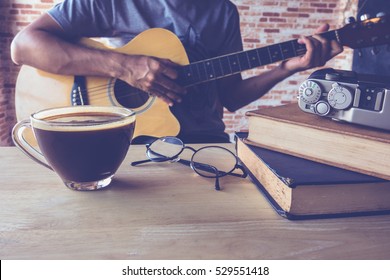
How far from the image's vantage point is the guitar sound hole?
3.84ft

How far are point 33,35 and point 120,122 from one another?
0.86 metres

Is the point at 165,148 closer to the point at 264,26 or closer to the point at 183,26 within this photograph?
the point at 183,26

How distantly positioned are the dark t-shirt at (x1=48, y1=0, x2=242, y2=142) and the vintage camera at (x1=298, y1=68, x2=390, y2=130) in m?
0.67

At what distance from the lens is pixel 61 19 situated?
1.21 meters

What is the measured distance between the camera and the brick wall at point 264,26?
276 cm

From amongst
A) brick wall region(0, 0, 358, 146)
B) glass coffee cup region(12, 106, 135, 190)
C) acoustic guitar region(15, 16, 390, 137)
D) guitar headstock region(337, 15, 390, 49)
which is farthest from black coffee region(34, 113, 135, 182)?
brick wall region(0, 0, 358, 146)

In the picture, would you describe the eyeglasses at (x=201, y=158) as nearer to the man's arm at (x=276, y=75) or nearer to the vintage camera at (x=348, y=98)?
the vintage camera at (x=348, y=98)

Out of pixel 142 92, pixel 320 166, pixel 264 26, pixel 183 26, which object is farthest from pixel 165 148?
pixel 264 26

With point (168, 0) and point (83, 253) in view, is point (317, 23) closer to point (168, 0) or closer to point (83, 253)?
point (168, 0)

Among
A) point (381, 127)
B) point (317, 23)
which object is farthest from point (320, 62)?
point (317, 23)

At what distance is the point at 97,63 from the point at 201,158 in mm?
618

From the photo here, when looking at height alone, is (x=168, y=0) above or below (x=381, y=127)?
above

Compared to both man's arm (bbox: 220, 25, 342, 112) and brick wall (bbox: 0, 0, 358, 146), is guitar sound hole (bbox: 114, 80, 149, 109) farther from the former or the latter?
brick wall (bbox: 0, 0, 358, 146)

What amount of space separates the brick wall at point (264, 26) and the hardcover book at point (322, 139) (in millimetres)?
2542
